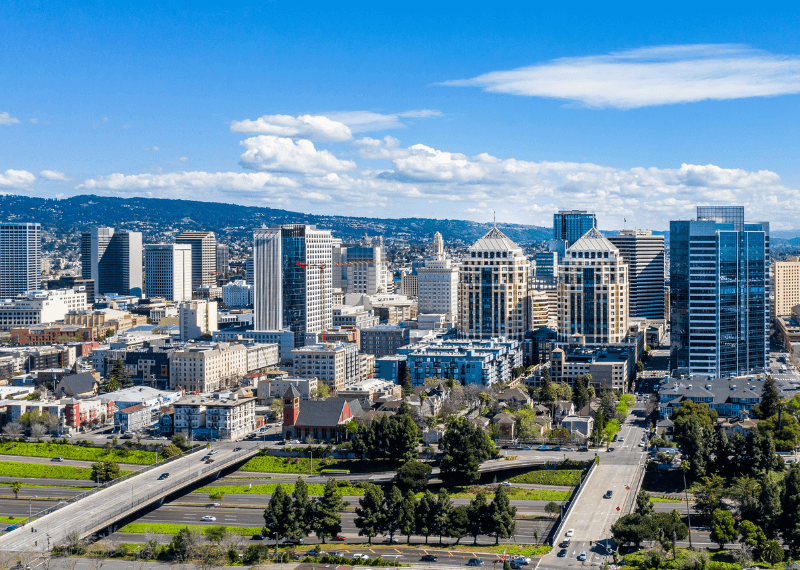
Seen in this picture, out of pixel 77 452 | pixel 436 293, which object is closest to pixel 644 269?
pixel 436 293

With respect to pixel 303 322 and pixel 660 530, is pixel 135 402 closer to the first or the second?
pixel 303 322

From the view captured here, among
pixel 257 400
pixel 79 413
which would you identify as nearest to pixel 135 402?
pixel 79 413

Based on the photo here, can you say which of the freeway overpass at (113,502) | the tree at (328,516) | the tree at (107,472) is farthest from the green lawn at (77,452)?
the tree at (328,516)

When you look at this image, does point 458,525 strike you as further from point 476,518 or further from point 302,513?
point 302,513

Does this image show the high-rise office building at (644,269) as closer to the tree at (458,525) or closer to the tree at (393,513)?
the tree at (393,513)

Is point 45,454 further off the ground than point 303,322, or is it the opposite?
point 303,322

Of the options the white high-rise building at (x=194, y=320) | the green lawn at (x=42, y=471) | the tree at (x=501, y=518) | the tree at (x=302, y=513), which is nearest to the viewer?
the tree at (x=501, y=518)
